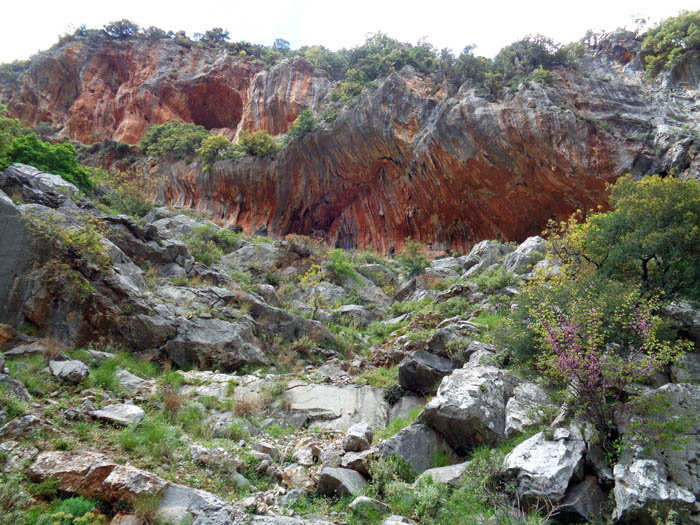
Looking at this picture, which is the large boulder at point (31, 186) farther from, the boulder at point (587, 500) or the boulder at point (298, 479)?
the boulder at point (587, 500)

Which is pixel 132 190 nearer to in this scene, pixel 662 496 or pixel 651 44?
pixel 662 496

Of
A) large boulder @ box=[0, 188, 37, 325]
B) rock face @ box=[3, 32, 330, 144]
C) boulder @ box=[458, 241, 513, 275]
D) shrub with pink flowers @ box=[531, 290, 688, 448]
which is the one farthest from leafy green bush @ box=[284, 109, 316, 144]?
shrub with pink flowers @ box=[531, 290, 688, 448]

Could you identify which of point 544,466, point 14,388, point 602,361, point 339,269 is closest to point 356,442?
point 544,466

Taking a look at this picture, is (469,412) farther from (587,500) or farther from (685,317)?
(685,317)

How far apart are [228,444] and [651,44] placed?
107ft

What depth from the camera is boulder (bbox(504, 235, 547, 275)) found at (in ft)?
49.1

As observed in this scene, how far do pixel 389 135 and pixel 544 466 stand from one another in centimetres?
2483

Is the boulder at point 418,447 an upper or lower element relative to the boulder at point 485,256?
lower

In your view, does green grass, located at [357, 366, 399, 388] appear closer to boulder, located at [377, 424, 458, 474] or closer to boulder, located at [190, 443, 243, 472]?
boulder, located at [377, 424, 458, 474]

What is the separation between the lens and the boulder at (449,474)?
5180mm

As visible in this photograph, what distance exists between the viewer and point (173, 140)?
34219 mm

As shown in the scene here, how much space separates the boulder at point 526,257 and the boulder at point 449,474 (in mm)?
10965

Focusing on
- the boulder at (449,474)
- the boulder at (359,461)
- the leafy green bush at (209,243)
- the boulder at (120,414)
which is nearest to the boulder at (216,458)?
the boulder at (120,414)

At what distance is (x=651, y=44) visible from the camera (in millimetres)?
24016
